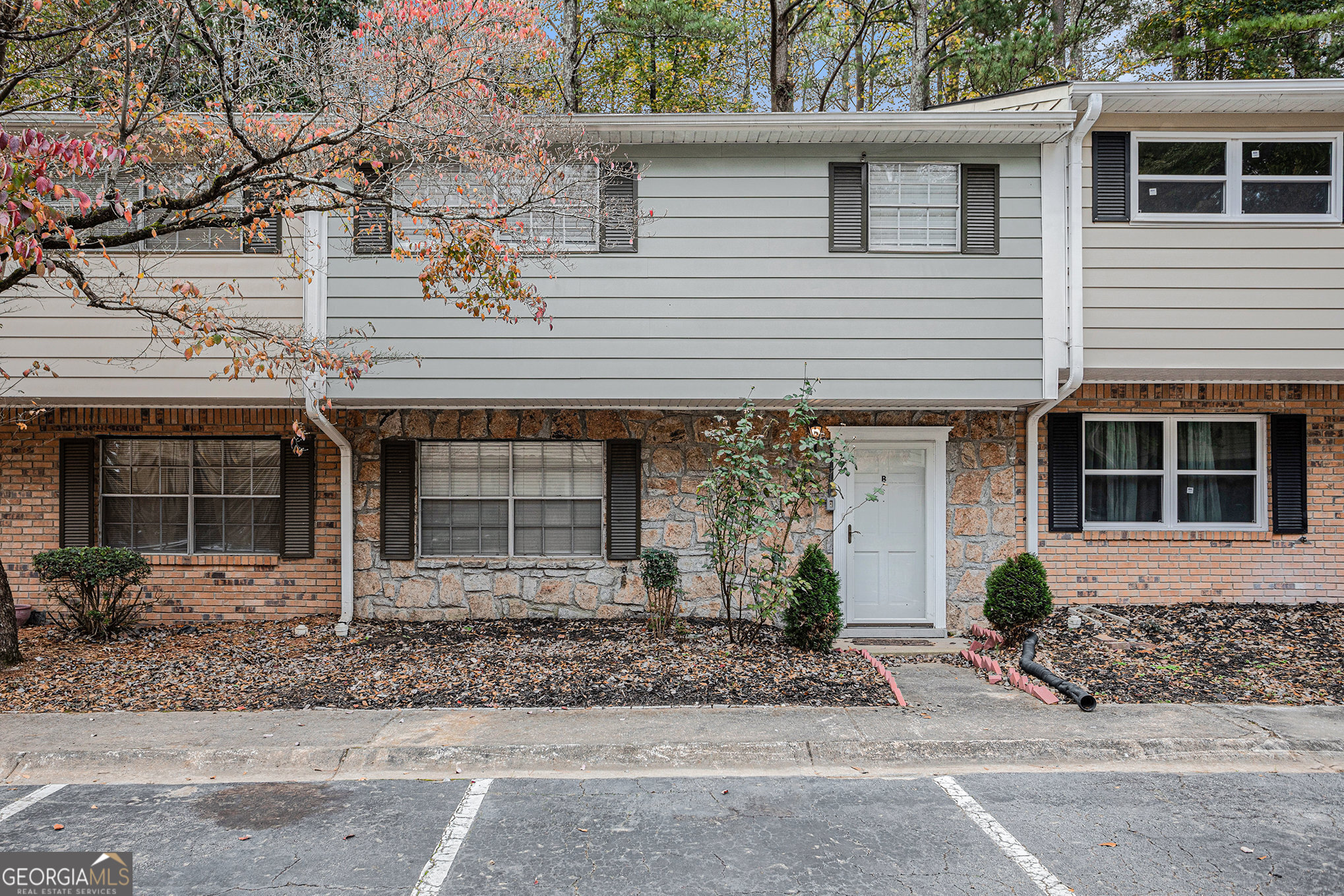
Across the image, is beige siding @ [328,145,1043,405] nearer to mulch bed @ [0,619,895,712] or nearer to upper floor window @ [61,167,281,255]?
upper floor window @ [61,167,281,255]

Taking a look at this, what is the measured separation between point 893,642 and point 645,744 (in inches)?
159

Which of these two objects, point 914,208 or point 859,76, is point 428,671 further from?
point 859,76

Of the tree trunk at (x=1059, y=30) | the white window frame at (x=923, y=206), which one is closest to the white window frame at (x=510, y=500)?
the white window frame at (x=923, y=206)

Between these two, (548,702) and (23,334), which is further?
(23,334)

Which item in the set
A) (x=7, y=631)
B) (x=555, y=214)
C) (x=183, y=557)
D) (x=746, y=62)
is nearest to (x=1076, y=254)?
(x=555, y=214)

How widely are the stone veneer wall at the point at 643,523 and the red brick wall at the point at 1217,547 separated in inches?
27.3

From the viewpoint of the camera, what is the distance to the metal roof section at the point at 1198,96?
7.17 metres

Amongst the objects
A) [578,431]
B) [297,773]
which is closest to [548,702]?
[297,773]

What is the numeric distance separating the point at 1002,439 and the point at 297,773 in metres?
7.06

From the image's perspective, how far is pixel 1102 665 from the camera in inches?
257

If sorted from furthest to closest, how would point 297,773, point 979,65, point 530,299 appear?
point 979,65 < point 530,299 < point 297,773

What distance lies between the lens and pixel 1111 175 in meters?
7.61

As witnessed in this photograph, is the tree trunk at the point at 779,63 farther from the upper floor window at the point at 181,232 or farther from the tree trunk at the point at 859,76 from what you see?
the upper floor window at the point at 181,232

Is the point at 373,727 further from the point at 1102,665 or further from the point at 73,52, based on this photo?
the point at 1102,665
